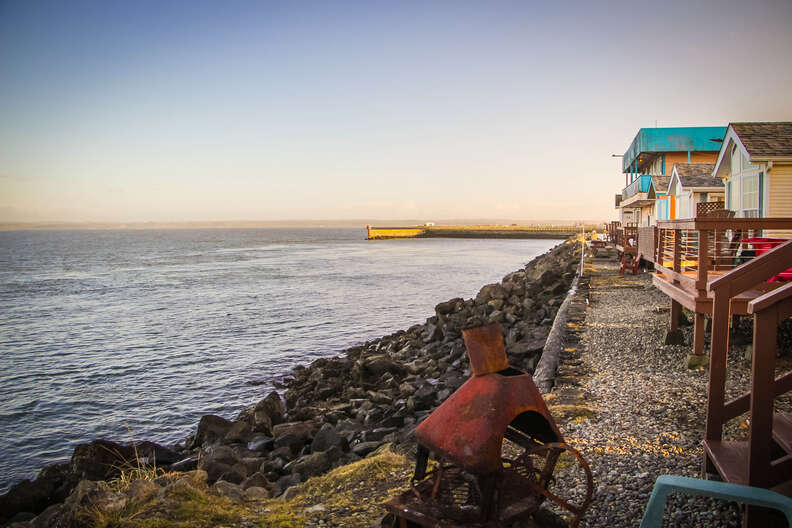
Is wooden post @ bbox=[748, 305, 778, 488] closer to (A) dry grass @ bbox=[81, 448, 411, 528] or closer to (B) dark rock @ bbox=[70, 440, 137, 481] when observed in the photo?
(A) dry grass @ bbox=[81, 448, 411, 528]

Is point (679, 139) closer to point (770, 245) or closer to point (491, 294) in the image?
point (491, 294)

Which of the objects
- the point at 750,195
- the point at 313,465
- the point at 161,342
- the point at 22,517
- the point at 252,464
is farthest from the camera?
the point at 161,342

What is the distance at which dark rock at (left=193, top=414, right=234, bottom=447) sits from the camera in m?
9.21

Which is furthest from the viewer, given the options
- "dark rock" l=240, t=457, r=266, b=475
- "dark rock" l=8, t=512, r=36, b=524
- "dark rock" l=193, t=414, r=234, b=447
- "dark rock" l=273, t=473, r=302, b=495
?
"dark rock" l=193, t=414, r=234, b=447

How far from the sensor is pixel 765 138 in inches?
616

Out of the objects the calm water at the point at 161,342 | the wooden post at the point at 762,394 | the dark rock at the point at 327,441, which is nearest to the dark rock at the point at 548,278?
the calm water at the point at 161,342

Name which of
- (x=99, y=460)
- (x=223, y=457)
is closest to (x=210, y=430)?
(x=99, y=460)

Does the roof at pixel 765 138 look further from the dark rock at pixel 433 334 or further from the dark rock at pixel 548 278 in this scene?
the dark rock at pixel 433 334

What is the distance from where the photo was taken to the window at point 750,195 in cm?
1598

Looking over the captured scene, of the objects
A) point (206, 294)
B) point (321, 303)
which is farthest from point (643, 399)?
point (206, 294)

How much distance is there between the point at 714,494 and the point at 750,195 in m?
17.2

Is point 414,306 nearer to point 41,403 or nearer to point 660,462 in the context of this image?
point 41,403

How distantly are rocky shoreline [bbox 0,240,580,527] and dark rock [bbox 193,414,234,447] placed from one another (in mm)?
17

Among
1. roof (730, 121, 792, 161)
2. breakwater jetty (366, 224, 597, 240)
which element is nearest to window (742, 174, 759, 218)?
roof (730, 121, 792, 161)
